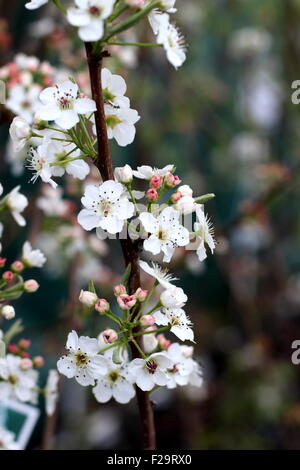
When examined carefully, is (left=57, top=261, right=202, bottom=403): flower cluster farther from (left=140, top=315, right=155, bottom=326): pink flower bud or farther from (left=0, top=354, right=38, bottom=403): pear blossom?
(left=0, top=354, right=38, bottom=403): pear blossom

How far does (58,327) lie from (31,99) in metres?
1.15

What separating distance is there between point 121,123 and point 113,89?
0.19 ft

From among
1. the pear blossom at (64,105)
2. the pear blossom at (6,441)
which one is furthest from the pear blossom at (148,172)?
the pear blossom at (6,441)

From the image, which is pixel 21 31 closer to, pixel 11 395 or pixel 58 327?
pixel 58 327

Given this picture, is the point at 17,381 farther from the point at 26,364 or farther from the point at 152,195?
the point at 152,195

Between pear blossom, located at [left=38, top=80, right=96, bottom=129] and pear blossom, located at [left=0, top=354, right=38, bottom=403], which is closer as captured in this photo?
pear blossom, located at [left=38, top=80, right=96, bottom=129]

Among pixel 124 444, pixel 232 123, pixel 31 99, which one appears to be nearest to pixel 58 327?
pixel 124 444

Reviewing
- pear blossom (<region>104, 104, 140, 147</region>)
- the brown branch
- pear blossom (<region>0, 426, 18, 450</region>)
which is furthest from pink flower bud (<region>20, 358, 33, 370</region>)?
pear blossom (<region>104, 104, 140, 147</region>)

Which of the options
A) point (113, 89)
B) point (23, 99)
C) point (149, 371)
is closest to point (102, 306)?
point (149, 371)

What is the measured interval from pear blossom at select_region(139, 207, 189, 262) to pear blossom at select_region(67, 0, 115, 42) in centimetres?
27

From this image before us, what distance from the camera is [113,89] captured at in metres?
0.94

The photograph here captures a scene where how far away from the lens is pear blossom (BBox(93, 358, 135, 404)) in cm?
96

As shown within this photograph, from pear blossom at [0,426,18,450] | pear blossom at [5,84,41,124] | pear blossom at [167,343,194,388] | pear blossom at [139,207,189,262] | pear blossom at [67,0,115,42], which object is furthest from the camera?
pear blossom at [5,84,41,124]
